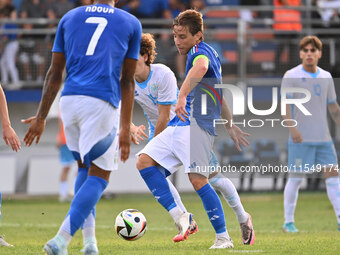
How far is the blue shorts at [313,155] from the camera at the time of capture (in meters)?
10.4

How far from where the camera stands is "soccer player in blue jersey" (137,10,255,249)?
24.0 ft

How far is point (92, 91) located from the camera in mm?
5781

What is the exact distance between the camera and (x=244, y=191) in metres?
18.6

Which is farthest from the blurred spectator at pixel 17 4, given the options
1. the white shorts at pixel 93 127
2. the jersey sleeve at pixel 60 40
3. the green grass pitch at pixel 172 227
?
the white shorts at pixel 93 127

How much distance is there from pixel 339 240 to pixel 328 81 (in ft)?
9.31

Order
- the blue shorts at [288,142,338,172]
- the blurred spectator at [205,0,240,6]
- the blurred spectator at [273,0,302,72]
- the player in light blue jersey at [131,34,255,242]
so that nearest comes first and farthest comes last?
the player in light blue jersey at [131,34,255,242]
the blue shorts at [288,142,338,172]
the blurred spectator at [273,0,302,72]
the blurred spectator at [205,0,240,6]

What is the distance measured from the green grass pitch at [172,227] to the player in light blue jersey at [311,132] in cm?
60

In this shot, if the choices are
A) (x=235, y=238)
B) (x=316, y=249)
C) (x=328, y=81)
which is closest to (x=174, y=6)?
(x=328, y=81)

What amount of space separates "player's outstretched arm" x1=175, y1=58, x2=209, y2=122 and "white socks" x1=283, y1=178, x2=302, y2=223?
3723 mm

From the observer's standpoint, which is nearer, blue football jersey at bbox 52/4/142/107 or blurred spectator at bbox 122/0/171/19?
blue football jersey at bbox 52/4/142/107

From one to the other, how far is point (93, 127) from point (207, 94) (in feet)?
6.75

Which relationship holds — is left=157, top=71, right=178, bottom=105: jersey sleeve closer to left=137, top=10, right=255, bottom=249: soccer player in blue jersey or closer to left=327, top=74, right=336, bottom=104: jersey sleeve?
left=137, top=10, right=255, bottom=249: soccer player in blue jersey

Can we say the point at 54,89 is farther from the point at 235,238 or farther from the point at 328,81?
the point at 328,81

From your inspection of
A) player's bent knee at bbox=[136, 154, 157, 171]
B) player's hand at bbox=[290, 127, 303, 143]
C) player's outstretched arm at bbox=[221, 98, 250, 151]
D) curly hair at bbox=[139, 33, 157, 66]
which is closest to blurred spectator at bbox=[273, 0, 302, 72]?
player's hand at bbox=[290, 127, 303, 143]
